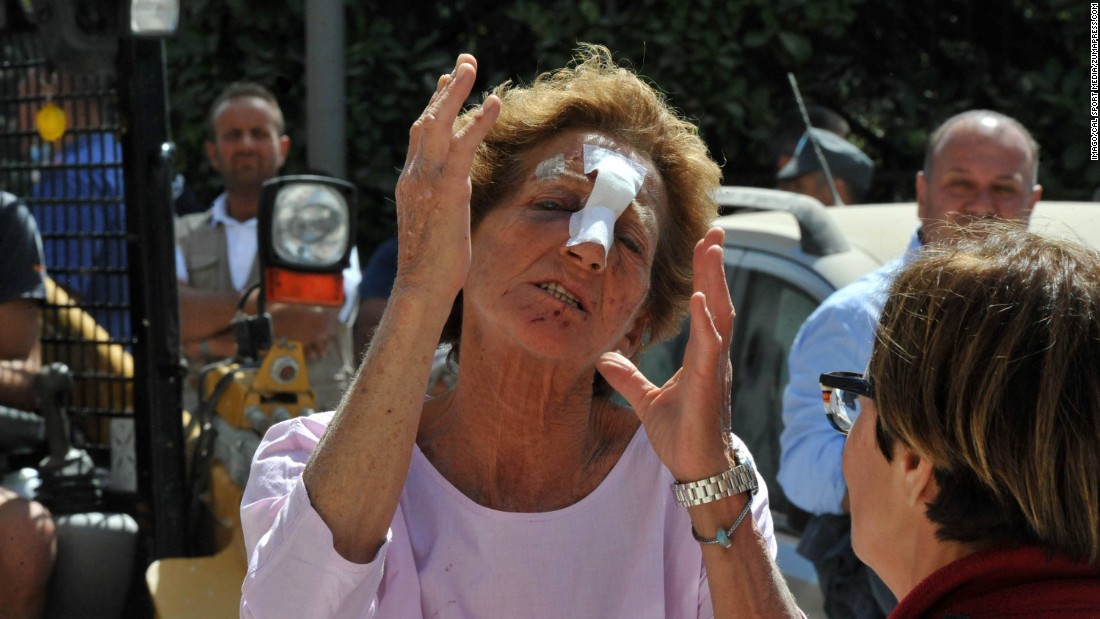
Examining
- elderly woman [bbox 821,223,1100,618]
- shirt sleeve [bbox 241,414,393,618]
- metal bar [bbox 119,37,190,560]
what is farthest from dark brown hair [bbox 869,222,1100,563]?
metal bar [bbox 119,37,190,560]

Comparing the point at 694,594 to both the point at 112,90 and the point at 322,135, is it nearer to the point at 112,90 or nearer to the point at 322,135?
the point at 112,90

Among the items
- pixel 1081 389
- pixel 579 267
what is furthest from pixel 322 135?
pixel 1081 389

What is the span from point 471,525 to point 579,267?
46 cm

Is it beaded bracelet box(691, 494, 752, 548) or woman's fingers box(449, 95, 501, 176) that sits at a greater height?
woman's fingers box(449, 95, 501, 176)

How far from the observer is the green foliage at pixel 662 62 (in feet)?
23.5

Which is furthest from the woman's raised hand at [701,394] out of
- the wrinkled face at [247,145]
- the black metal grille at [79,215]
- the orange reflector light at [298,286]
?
the wrinkled face at [247,145]

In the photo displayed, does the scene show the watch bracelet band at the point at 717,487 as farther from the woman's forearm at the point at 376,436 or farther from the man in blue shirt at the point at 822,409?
the man in blue shirt at the point at 822,409

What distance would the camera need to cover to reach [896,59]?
7.91m

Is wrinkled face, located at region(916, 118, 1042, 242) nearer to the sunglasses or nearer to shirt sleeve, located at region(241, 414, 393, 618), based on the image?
the sunglasses

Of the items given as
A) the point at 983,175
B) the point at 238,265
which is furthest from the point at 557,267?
the point at 238,265

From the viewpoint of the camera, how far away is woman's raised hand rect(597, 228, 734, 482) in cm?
188

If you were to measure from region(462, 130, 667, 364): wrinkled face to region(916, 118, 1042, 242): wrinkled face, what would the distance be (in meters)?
1.69

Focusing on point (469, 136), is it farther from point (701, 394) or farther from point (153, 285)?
point (153, 285)

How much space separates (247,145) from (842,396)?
12.7 ft
